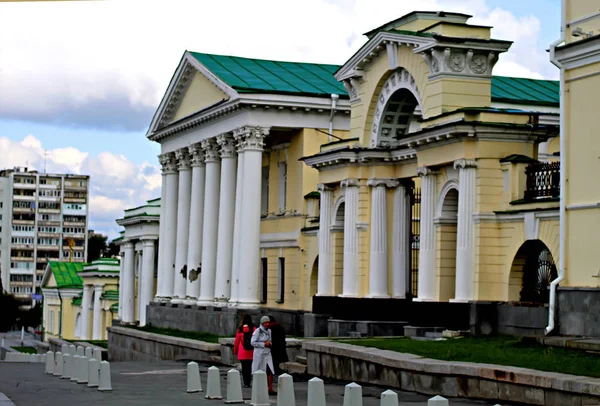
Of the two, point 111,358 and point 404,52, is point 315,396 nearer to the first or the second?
point 404,52

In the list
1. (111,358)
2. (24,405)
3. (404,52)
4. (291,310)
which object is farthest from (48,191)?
(24,405)

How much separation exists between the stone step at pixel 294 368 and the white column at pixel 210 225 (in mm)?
22269

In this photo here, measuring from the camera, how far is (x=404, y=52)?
116 ft

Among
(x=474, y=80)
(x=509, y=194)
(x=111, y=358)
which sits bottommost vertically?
(x=111, y=358)

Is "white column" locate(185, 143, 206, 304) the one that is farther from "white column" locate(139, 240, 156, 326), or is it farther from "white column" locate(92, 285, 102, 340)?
"white column" locate(92, 285, 102, 340)

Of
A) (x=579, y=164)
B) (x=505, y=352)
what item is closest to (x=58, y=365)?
(x=505, y=352)

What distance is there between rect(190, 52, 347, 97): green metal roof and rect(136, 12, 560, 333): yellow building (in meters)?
0.14

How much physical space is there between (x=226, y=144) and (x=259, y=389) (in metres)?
30.7

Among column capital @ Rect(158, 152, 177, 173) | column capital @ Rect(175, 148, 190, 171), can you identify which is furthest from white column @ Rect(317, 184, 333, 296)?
column capital @ Rect(158, 152, 177, 173)

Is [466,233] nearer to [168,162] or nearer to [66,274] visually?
[168,162]

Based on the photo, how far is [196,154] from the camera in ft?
183

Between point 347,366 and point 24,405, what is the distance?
7559mm

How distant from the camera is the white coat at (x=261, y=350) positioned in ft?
81.2

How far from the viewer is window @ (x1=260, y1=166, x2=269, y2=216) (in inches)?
2090
